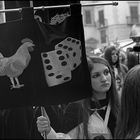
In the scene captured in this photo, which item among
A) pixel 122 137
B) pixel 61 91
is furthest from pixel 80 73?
pixel 122 137

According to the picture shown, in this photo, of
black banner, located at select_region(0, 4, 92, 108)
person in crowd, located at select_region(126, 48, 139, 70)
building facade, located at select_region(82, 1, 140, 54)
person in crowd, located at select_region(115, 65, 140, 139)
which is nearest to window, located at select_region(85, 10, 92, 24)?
building facade, located at select_region(82, 1, 140, 54)

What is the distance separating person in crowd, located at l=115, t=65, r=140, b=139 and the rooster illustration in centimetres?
68

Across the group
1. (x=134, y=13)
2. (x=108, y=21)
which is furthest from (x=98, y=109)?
(x=134, y=13)

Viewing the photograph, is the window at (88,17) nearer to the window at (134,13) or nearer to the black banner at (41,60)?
the window at (134,13)

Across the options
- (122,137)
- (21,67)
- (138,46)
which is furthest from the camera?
(138,46)

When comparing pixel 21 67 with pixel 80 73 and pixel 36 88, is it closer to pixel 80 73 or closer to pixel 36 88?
pixel 36 88

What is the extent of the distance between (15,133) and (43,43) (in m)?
0.97

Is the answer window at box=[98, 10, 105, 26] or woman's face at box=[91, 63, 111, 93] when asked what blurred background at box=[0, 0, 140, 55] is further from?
woman's face at box=[91, 63, 111, 93]

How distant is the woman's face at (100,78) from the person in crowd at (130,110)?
3.10ft

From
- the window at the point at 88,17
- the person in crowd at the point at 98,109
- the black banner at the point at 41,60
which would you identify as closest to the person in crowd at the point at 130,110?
the black banner at the point at 41,60

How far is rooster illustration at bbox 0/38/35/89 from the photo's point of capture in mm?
2502

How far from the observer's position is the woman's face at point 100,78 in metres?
3.31

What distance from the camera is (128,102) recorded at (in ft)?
7.34

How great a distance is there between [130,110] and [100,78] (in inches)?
45.2
